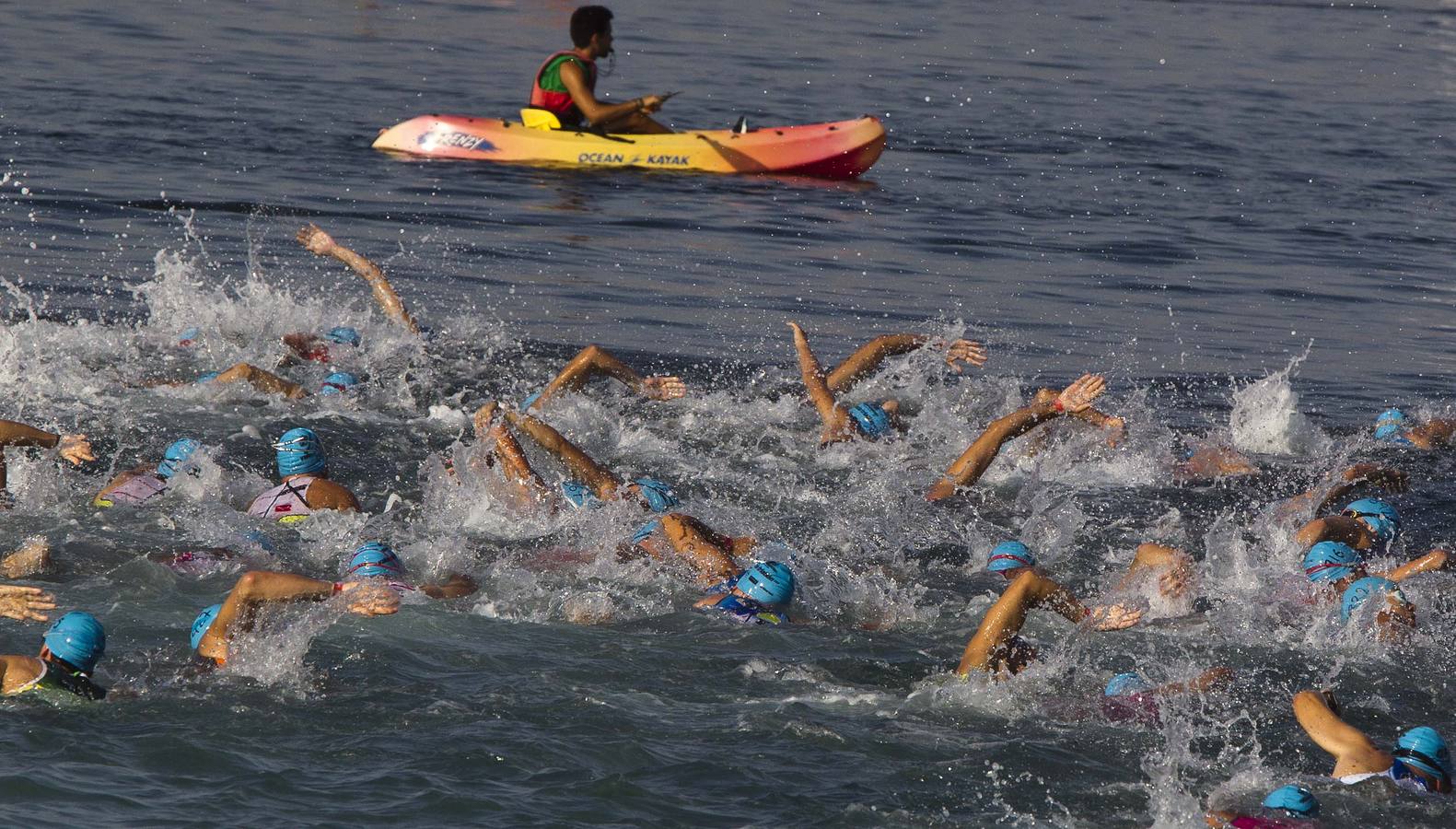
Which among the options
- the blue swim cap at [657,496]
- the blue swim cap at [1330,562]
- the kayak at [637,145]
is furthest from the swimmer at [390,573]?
the kayak at [637,145]

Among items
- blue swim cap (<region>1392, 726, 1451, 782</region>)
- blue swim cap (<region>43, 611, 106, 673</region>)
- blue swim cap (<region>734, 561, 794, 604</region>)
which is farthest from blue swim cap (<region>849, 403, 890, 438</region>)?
blue swim cap (<region>43, 611, 106, 673</region>)

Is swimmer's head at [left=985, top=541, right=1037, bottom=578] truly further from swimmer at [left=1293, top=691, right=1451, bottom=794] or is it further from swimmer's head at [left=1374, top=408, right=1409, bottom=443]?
swimmer's head at [left=1374, top=408, right=1409, bottom=443]

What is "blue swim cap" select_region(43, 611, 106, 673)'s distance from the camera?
727 cm

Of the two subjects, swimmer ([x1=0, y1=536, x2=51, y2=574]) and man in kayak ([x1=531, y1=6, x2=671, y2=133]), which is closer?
swimmer ([x1=0, y1=536, x2=51, y2=574])

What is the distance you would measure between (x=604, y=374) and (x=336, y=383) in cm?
197

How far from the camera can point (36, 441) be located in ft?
32.1

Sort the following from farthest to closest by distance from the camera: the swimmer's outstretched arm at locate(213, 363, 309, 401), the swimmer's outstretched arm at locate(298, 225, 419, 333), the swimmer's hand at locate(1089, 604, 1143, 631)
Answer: the swimmer's outstretched arm at locate(298, 225, 419, 333) → the swimmer's outstretched arm at locate(213, 363, 309, 401) → the swimmer's hand at locate(1089, 604, 1143, 631)

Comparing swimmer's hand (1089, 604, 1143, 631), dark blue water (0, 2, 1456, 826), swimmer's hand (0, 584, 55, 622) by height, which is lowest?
dark blue water (0, 2, 1456, 826)

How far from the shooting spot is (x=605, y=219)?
2011 cm

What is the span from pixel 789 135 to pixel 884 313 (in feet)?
23.5

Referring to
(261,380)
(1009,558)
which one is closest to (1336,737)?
(1009,558)

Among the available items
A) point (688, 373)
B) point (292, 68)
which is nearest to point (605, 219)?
point (688, 373)

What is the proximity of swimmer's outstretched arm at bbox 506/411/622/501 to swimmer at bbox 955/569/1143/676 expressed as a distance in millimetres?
2893

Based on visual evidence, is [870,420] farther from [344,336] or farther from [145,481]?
[145,481]
